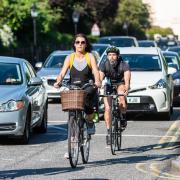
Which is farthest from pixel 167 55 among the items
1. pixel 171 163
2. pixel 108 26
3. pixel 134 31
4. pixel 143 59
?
pixel 134 31

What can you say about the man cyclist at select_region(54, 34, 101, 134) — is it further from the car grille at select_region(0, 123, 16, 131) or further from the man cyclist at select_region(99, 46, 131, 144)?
the car grille at select_region(0, 123, 16, 131)

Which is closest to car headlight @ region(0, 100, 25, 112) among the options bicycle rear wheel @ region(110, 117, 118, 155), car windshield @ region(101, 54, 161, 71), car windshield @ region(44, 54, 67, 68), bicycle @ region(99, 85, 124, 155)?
bicycle @ region(99, 85, 124, 155)

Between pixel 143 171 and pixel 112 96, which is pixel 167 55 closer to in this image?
pixel 112 96

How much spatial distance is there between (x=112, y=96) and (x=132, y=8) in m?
75.7

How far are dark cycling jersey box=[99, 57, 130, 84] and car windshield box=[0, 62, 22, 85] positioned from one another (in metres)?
2.11

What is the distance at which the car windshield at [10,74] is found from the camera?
1464 centimetres

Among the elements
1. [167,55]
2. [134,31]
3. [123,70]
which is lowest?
[134,31]

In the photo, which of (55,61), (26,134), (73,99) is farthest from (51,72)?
(73,99)

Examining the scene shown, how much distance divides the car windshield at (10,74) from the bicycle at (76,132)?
11.1 ft

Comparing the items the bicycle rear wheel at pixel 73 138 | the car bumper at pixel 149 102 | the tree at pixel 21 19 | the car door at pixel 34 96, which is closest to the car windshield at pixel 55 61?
the car bumper at pixel 149 102

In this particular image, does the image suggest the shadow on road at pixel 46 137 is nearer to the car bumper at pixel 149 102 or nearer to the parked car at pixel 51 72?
the car bumper at pixel 149 102

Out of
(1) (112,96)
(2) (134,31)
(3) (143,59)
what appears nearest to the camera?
(1) (112,96)

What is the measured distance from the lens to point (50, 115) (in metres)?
20.1

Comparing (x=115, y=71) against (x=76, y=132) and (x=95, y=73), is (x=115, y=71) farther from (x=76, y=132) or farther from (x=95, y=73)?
(x=76, y=132)
